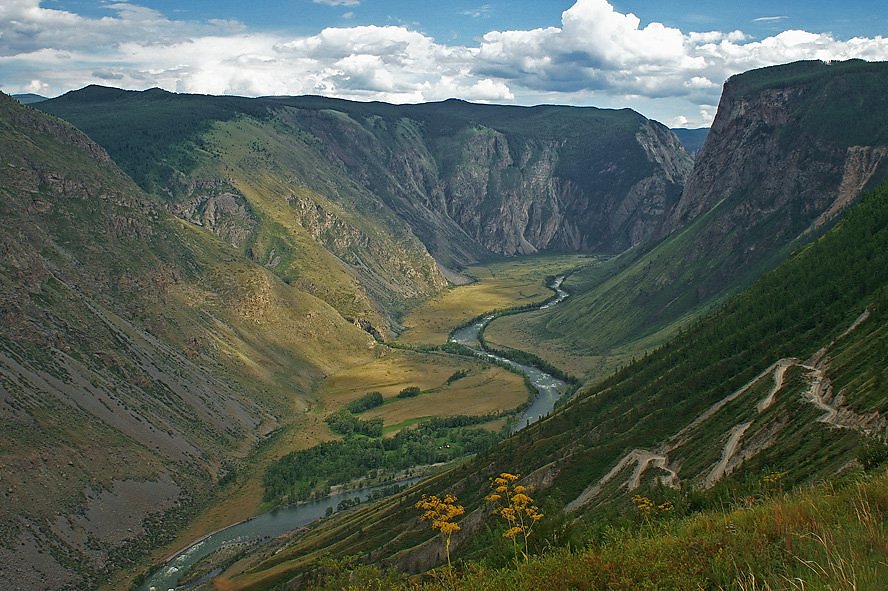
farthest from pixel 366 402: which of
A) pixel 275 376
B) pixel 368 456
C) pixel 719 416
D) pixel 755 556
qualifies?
pixel 755 556

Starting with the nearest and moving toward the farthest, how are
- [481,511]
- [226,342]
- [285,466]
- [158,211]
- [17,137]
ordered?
[481,511] < [285,466] < [17,137] < [226,342] < [158,211]

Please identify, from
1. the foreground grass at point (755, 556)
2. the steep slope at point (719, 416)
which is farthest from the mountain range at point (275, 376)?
the foreground grass at point (755, 556)

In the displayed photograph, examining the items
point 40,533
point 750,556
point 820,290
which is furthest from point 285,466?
point 750,556

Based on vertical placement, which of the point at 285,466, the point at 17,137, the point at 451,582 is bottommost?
the point at 285,466

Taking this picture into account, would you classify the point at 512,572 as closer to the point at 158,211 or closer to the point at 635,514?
the point at 635,514

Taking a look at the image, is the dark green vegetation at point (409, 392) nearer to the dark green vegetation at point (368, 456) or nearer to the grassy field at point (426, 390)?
the grassy field at point (426, 390)

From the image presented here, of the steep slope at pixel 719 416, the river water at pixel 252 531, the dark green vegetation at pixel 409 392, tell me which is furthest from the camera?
the dark green vegetation at pixel 409 392

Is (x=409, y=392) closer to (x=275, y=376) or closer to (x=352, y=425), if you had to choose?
(x=352, y=425)
